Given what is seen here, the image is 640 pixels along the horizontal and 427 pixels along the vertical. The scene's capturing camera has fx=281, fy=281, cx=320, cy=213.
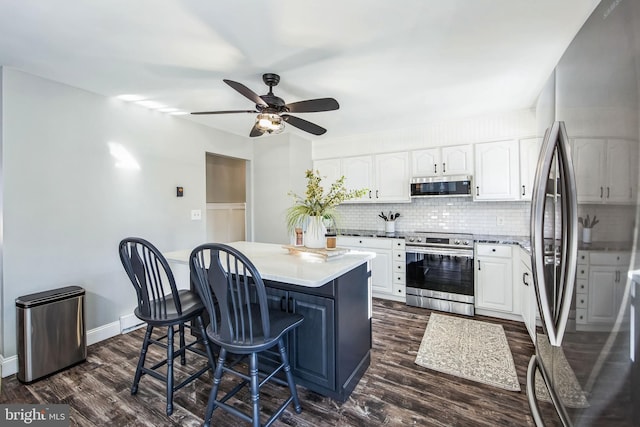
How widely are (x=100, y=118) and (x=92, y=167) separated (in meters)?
0.51

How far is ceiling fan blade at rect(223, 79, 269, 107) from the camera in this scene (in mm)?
1943

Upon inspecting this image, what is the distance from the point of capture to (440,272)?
3.53 m

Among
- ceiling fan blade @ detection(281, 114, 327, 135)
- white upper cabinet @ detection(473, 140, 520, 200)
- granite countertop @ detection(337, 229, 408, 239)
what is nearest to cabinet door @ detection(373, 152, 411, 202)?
granite countertop @ detection(337, 229, 408, 239)

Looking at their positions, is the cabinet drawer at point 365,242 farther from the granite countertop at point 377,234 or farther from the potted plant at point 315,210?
the potted plant at point 315,210

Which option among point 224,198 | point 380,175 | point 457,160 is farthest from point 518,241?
point 224,198

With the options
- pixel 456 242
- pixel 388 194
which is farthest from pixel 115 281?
pixel 456 242

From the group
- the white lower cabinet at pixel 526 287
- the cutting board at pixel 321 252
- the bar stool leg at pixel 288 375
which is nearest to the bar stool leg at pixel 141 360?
the bar stool leg at pixel 288 375

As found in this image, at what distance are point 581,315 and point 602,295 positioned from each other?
147mm

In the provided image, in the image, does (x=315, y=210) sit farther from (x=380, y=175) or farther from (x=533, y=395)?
(x=380, y=175)

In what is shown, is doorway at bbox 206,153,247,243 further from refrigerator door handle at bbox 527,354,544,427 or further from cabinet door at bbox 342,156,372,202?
refrigerator door handle at bbox 527,354,544,427

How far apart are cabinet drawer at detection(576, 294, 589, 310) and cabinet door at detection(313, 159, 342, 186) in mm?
3913

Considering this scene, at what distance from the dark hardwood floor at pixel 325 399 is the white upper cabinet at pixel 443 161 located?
2196mm

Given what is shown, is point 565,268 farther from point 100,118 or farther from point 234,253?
point 100,118

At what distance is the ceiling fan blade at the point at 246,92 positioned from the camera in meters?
1.94
